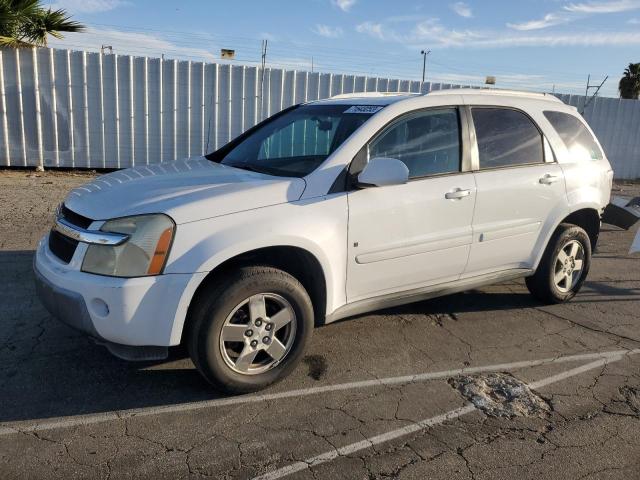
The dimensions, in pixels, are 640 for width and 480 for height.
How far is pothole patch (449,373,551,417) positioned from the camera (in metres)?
3.39

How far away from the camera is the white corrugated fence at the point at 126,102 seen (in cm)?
1091

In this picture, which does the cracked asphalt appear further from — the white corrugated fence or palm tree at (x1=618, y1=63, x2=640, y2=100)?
palm tree at (x1=618, y1=63, x2=640, y2=100)

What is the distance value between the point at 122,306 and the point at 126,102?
950 cm

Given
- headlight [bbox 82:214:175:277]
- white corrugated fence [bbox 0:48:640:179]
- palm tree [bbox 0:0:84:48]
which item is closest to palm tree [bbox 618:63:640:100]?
white corrugated fence [bbox 0:48:640:179]

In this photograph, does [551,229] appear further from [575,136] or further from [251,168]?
[251,168]

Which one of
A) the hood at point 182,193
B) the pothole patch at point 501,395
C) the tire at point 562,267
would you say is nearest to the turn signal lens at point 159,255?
the hood at point 182,193

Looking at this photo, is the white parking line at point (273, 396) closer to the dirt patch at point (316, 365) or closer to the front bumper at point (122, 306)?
the dirt patch at point (316, 365)

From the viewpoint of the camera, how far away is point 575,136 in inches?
203

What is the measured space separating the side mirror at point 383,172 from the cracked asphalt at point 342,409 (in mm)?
1316

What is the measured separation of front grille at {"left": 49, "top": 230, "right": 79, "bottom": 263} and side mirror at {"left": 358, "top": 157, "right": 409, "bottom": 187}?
1.83 m

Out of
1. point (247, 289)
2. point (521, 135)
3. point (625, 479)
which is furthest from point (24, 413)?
point (521, 135)

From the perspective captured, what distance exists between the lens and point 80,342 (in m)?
4.04

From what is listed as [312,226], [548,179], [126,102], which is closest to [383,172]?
[312,226]

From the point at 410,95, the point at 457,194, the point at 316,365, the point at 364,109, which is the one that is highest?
the point at 410,95
